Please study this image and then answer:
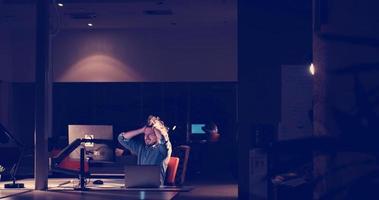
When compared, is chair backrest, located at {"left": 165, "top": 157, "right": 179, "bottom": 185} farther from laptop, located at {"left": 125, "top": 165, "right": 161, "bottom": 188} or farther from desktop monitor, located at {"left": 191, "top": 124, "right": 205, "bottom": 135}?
desktop monitor, located at {"left": 191, "top": 124, "right": 205, "bottom": 135}

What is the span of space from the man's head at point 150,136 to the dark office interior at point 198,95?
44 centimetres

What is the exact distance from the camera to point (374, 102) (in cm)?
413

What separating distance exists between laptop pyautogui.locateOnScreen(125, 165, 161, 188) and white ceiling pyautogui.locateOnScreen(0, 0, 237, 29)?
260 centimetres

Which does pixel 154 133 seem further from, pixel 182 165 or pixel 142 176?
pixel 142 176

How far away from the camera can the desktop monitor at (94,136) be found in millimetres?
10234

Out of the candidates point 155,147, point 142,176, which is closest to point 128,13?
point 155,147

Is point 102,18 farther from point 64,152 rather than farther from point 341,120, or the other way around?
point 341,120

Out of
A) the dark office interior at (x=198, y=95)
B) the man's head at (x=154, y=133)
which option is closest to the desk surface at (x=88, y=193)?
the dark office interior at (x=198, y=95)

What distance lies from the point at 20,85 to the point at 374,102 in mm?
11106

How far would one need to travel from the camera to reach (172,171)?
36.7 ft

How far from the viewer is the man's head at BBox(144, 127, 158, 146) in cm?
1120

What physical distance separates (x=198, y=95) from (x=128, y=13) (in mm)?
3056

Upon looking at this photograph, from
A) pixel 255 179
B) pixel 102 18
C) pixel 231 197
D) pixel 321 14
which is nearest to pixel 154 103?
pixel 102 18

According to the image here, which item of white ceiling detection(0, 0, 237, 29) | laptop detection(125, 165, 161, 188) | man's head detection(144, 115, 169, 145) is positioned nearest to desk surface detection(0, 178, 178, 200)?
laptop detection(125, 165, 161, 188)
